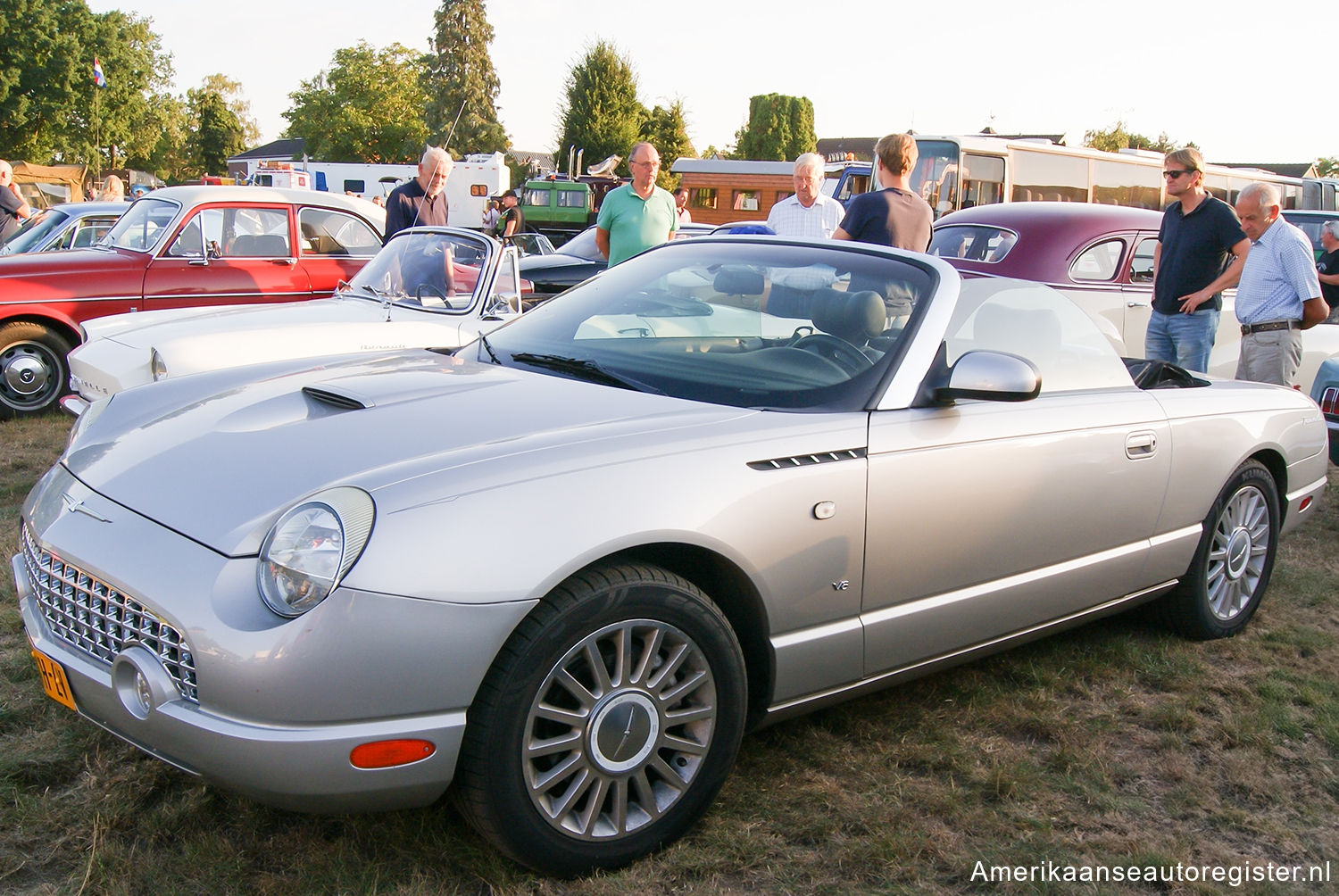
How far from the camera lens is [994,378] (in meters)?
2.84

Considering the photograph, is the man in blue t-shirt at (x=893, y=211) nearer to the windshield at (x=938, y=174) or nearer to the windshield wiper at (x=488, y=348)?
the windshield wiper at (x=488, y=348)

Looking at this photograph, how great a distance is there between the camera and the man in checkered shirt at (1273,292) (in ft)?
19.1

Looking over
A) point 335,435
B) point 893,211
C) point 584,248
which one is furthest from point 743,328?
point 584,248

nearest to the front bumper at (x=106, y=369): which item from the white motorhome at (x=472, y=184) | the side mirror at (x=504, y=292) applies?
the side mirror at (x=504, y=292)

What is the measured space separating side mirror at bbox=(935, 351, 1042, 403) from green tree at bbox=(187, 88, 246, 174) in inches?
3727

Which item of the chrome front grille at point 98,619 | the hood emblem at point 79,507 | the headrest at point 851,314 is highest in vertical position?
the headrest at point 851,314

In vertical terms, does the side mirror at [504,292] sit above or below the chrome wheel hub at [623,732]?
above

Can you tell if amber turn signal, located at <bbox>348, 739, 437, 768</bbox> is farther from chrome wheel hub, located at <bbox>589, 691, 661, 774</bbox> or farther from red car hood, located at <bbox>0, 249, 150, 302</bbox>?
red car hood, located at <bbox>0, 249, 150, 302</bbox>

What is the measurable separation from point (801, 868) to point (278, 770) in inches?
47.8

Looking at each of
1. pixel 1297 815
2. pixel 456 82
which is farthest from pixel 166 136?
pixel 1297 815

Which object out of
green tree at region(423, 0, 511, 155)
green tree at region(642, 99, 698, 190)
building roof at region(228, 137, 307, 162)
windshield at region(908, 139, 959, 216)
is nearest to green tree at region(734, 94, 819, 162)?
green tree at region(642, 99, 698, 190)

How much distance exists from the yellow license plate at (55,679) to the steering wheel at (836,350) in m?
2.01

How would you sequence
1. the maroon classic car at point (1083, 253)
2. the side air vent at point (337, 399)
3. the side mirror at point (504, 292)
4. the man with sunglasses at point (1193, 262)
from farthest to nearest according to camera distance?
the maroon classic car at point (1083, 253) < the side mirror at point (504, 292) < the man with sunglasses at point (1193, 262) < the side air vent at point (337, 399)

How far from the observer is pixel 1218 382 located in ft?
13.4
